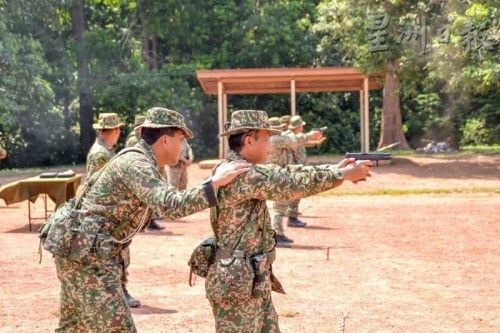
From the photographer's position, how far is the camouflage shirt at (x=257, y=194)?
17.6 ft

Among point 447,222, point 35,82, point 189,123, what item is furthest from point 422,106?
point 447,222

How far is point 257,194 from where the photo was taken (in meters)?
5.39

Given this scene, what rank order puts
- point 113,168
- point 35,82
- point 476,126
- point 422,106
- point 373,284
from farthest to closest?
point 422,106, point 476,126, point 35,82, point 373,284, point 113,168

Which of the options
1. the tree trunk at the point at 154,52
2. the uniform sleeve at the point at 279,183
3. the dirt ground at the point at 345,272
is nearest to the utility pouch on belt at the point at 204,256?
the uniform sleeve at the point at 279,183

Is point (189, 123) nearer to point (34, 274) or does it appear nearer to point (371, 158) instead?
point (34, 274)

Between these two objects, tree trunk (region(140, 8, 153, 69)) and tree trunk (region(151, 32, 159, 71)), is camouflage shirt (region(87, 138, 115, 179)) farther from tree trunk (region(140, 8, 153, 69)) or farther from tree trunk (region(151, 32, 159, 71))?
tree trunk (region(151, 32, 159, 71))

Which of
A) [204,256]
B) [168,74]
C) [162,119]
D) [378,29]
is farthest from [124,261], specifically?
[168,74]

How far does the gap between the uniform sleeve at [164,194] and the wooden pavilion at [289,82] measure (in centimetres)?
2334

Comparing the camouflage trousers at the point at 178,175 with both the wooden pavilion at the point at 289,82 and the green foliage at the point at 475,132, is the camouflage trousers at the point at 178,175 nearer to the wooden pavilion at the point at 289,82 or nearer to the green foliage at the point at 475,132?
the wooden pavilion at the point at 289,82

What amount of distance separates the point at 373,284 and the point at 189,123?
28.0m

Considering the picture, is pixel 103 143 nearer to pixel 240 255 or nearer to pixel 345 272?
pixel 345 272

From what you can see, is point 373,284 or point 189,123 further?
point 189,123

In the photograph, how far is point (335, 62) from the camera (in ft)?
128

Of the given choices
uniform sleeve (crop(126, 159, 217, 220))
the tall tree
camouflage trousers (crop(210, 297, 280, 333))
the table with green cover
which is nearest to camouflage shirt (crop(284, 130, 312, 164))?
the table with green cover
